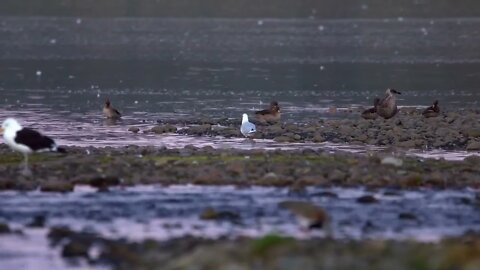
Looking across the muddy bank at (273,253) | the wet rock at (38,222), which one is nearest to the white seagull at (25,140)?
the wet rock at (38,222)

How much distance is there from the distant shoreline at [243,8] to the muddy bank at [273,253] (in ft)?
326

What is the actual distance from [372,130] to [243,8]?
9094 centimetres

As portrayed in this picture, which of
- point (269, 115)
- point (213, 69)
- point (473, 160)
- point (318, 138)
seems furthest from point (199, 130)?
point (213, 69)

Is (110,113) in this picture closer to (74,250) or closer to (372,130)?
(372,130)

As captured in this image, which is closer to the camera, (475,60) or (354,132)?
(354,132)

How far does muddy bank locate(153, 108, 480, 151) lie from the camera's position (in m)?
28.6

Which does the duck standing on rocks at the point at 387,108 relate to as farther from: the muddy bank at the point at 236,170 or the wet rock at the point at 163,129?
the muddy bank at the point at 236,170

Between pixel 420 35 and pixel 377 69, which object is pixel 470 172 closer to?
pixel 377 69

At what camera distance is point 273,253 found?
46.8 ft

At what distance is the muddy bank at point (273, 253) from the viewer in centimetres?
1361

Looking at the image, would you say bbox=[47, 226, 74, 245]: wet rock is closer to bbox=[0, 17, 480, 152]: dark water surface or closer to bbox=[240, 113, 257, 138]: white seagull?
bbox=[0, 17, 480, 152]: dark water surface

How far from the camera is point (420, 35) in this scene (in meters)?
90.0

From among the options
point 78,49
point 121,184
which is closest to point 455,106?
point 121,184

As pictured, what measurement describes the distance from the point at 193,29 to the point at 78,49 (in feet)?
76.4
